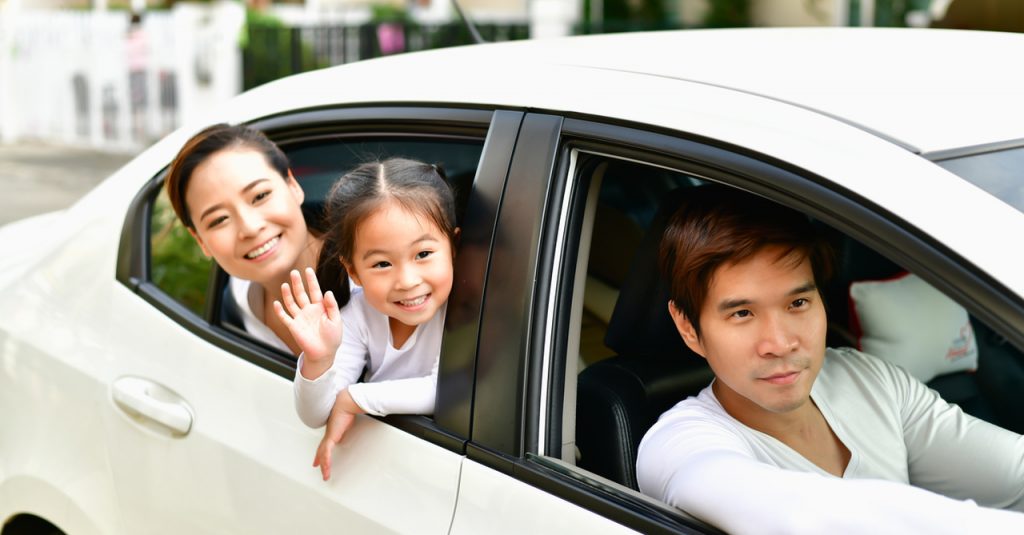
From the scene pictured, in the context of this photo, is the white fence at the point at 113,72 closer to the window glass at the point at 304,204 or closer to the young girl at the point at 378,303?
the window glass at the point at 304,204

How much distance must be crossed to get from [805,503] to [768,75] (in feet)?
2.16

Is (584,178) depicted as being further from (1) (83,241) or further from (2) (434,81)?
(1) (83,241)

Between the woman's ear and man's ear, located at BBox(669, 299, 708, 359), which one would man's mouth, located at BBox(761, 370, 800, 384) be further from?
the woman's ear

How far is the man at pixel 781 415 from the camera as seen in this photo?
4.71 feet

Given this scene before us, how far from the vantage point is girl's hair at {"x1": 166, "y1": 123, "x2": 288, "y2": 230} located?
231 cm

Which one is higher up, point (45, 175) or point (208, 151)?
point (45, 175)

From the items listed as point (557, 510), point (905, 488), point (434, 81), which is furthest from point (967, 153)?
point (434, 81)

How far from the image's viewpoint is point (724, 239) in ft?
5.66

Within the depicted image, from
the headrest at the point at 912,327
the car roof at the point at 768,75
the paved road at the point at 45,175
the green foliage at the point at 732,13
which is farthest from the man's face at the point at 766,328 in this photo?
the green foliage at the point at 732,13

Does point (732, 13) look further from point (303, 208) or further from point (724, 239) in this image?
point (724, 239)

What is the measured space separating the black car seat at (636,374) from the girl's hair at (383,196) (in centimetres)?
34

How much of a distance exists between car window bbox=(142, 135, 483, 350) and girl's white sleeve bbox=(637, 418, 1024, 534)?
0.76 m

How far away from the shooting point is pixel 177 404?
6.92 ft

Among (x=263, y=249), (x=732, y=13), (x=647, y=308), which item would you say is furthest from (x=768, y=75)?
(x=732, y=13)
